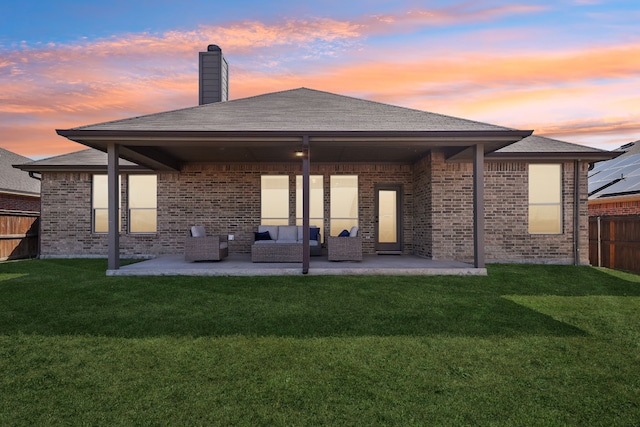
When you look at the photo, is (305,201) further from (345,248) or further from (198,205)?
(198,205)

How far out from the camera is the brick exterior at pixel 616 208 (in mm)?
11887

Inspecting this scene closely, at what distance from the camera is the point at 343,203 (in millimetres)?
11859

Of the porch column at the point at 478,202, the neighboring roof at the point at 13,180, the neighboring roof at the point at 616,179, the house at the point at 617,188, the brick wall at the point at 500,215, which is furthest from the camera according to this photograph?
the neighboring roof at the point at 13,180

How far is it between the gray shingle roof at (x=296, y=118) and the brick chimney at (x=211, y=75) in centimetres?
311

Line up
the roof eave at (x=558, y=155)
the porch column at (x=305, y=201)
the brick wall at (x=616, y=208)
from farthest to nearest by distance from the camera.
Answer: the brick wall at (x=616, y=208)
the roof eave at (x=558, y=155)
the porch column at (x=305, y=201)

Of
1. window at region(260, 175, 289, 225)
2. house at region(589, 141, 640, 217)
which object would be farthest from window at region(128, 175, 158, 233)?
house at region(589, 141, 640, 217)

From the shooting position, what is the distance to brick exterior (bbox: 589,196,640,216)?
11887mm

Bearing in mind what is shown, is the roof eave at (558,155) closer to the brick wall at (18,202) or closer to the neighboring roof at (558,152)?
the neighboring roof at (558,152)

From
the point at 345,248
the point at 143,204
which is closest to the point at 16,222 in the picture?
the point at 143,204

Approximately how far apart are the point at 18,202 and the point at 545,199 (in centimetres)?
2082

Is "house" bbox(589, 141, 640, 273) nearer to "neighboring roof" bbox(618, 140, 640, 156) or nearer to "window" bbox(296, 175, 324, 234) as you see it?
"neighboring roof" bbox(618, 140, 640, 156)

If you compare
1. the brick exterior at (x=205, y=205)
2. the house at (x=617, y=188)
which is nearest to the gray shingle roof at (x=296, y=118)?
the brick exterior at (x=205, y=205)

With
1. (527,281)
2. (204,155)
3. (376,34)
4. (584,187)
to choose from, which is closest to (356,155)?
(376,34)

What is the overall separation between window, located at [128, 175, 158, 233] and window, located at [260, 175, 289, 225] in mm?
3444
